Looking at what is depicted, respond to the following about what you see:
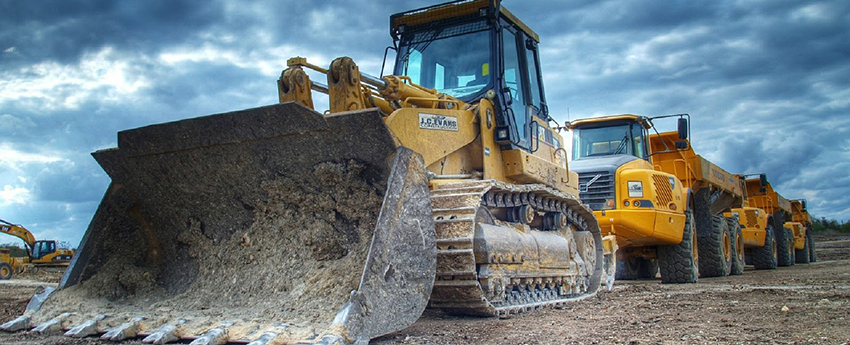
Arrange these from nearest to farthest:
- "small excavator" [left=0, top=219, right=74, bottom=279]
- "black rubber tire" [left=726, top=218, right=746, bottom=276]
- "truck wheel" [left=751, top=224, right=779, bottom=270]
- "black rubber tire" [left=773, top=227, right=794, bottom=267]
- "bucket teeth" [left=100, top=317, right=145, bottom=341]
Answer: "bucket teeth" [left=100, top=317, right=145, bottom=341]
"black rubber tire" [left=726, top=218, right=746, bottom=276]
"truck wheel" [left=751, top=224, right=779, bottom=270]
"black rubber tire" [left=773, top=227, right=794, bottom=267]
"small excavator" [left=0, top=219, right=74, bottom=279]

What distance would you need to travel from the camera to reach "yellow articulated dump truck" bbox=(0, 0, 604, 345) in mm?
4555

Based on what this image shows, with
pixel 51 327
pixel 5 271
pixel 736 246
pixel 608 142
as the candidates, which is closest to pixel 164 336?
pixel 51 327

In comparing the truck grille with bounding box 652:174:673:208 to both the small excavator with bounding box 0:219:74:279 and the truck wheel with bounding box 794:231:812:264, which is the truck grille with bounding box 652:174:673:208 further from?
the small excavator with bounding box 0:219:74:279

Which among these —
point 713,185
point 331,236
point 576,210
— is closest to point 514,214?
point 576,210

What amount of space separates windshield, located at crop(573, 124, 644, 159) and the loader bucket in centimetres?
792

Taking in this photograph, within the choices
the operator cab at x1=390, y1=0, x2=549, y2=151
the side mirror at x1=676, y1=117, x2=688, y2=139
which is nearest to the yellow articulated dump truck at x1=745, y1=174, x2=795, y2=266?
the side mirror at x1=676, y1=117, x2=688, y2=139

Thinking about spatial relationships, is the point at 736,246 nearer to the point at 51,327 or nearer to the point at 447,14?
the point at 447,14

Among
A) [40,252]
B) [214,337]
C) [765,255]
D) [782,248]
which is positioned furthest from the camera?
[40,252]

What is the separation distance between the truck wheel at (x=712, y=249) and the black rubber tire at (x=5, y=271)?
61.3 ft

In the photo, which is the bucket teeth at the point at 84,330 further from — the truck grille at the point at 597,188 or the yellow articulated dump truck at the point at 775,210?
the yellow articulated dump truck at the point at 775,210

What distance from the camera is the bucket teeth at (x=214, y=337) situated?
4082 mm

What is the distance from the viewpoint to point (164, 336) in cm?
438

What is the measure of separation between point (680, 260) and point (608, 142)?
2274mm

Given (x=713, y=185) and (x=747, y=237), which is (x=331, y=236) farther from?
(x=747, y=237)
